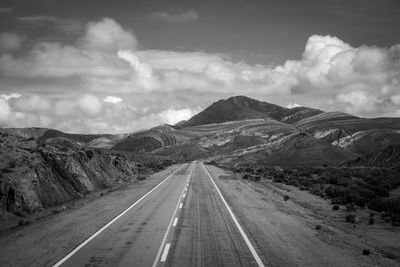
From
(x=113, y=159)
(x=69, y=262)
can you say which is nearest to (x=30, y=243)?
(x=69, y=262)

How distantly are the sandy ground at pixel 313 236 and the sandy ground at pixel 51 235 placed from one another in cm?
595

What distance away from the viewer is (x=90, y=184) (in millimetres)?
31344

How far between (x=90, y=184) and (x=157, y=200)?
10014 mm

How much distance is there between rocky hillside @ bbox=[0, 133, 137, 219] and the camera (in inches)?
755

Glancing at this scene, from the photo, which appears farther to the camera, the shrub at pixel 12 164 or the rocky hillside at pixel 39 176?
the shrub at pixel 12 164

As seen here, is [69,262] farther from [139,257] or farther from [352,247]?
[352,247]

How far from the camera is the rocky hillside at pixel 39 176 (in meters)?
19.2

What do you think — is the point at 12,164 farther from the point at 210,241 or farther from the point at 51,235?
the point at 210,241

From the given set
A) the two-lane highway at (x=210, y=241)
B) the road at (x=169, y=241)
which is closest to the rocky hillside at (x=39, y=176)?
the road at (x=169, y=241)

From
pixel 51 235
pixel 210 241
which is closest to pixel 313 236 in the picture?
pixel 210 241

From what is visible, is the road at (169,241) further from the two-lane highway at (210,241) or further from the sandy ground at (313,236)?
the sandy ground at (313,236)

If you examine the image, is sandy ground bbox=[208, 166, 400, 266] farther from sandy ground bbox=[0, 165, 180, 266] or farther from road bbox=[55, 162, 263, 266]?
sandy ground bbox=[0, 165, 180, 266]

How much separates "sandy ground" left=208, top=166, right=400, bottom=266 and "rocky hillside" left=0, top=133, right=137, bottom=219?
35.2ft

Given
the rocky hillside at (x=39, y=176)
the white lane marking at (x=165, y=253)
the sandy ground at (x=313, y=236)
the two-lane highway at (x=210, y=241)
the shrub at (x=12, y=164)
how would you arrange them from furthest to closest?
the shrub at (x=12, y=164)
the rocky hillside at (x=39, y=176)
the sandy ground at (x=313, y=236)
the white lane marking at (x=165, y=253)
the two-lane highway at (x=210, y=241)
